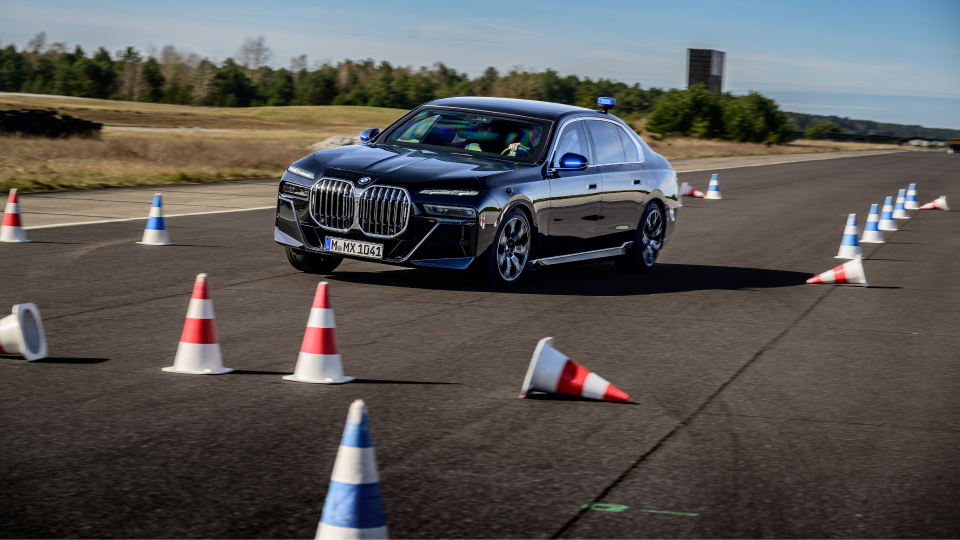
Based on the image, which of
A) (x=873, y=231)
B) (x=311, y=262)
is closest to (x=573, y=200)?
(x=311, y=262)

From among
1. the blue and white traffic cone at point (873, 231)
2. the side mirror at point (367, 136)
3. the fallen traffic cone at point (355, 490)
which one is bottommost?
the blue and white traffic cone at point (873, 231)

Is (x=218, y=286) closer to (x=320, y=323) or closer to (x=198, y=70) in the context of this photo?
(x=320, y=323)

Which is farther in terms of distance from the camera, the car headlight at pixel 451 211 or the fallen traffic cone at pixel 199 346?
the car headlight at pixel 451 211

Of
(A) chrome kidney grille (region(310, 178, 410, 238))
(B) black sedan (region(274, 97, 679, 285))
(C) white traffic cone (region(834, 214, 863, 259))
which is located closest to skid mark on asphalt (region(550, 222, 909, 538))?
(B) black sedan (region(274, 97, 679, 285))

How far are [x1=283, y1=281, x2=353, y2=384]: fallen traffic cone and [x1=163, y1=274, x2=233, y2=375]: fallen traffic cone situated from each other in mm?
480

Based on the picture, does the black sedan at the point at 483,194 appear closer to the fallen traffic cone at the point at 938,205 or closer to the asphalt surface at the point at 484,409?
the asphalt surface at the point at 484,409

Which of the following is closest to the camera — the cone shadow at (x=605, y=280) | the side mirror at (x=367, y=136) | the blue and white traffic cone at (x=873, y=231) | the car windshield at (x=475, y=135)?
the cone shadow at (x=605, y=280)

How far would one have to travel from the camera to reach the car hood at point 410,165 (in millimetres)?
10172

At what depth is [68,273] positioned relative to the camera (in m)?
10.6

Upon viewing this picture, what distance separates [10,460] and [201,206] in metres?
14.5

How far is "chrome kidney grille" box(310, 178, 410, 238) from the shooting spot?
10.0 metres

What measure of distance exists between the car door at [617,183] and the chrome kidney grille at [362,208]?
2559 millimetres

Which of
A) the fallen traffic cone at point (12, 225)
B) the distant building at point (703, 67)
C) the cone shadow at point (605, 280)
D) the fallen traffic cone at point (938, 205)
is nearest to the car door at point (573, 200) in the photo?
the cone shadow at point (605, 280)

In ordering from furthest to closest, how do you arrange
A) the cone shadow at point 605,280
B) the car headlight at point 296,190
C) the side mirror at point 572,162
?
the side mirror at point 572,162 < the cone shadow at point 605,280 < the car headlight at point 296,190
